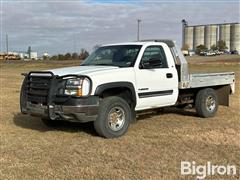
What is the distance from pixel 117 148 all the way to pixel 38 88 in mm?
2055

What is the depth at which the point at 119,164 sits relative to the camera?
605 centimetres

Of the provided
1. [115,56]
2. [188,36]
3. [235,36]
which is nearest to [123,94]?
[115,56]

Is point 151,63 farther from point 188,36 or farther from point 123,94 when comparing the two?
point 188,36

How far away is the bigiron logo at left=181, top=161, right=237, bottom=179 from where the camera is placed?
562 centimetres

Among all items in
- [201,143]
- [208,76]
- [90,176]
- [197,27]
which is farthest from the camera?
[197,27]

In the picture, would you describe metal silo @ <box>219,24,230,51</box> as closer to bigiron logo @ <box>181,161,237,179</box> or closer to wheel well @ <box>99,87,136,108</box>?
wheel well @ <box>99,87,136,108</box>

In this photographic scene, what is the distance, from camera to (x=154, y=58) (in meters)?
8.91

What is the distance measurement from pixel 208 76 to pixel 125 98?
2.98 metres

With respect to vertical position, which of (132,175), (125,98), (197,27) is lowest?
(132,175)

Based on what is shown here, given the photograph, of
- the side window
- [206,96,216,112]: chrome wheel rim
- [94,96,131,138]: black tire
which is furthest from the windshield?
[206,96,216,112]: chrome wheel rim

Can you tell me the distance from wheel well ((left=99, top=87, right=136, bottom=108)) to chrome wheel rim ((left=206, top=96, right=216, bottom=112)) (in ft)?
9.20

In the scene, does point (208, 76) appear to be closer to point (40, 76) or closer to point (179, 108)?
point (179, 108)

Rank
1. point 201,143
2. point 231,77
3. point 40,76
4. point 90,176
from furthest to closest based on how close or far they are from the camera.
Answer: point 231,77 < point 40,76 < point 201,143 < point 90,176

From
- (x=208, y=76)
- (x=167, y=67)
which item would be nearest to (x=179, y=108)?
(x=208, y=76)
